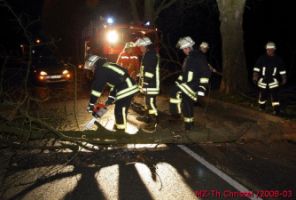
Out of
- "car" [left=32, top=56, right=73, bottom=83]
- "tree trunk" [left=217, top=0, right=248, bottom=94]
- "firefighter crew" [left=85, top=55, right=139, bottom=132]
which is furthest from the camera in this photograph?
"car" [left=32, top=56, right=73, bottom=83]

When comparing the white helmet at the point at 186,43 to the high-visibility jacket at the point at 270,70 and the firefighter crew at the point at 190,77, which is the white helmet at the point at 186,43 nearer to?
the firefighter crew at the point at 190,77

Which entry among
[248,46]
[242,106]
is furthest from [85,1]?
[242,106]

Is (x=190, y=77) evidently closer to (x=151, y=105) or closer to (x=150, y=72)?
(x=150, y=72)

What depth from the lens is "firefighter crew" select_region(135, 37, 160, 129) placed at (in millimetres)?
8016

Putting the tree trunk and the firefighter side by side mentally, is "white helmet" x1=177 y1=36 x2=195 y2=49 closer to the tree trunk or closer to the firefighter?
the firefighter

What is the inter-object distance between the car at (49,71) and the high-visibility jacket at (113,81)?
29.6 ft

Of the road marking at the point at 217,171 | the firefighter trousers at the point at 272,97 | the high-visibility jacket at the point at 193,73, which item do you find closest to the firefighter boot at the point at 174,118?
the high-visibility jacket at the point at 193,73

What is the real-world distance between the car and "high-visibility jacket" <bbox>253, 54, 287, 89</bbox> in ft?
28.0

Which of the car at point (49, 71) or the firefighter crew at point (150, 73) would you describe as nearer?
the firefighter crew at point (150, 73)

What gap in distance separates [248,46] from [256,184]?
16558 mm

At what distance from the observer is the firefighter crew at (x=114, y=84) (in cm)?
604

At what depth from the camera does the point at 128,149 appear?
6.37 metres

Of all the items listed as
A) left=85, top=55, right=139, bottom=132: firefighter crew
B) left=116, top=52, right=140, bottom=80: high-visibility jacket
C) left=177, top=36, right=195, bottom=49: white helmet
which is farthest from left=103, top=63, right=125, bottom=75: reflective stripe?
left=116, top=52, right=140, bottom=80: high-visibility jacket

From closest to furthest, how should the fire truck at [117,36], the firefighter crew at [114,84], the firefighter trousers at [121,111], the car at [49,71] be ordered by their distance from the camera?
the firefighter crew at [114,84]
the firefighter trousers at [121,111]
the fire truck at [117,36]
the car at [49,71]
